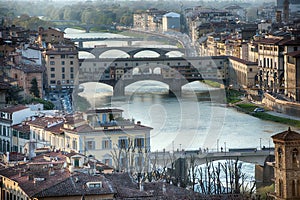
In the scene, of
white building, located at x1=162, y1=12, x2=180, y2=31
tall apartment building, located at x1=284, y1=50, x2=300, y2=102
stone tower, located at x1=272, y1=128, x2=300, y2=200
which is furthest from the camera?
white building, located at x1=162, y1=12, x2=180, y2=31

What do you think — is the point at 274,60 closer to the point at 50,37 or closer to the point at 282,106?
the point at 282,106

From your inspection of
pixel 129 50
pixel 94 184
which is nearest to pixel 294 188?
pixel 94 184

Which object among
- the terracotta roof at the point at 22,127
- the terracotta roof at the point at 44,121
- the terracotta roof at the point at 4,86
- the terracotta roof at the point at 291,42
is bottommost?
the terracotta roof at the point at 291,42

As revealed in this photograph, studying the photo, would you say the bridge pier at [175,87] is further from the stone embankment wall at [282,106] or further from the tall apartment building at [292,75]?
the stone embankment wall at [282,106]

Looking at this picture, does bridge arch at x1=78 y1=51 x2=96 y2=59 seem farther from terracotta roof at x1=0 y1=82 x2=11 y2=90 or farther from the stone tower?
the stone tower

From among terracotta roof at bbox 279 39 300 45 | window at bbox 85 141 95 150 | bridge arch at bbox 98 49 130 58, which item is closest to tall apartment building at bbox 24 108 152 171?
window at bbox 85 141 95 150

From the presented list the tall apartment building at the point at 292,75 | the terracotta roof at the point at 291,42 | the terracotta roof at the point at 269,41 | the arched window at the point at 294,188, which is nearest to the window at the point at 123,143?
the arched window at the point at 294,188
